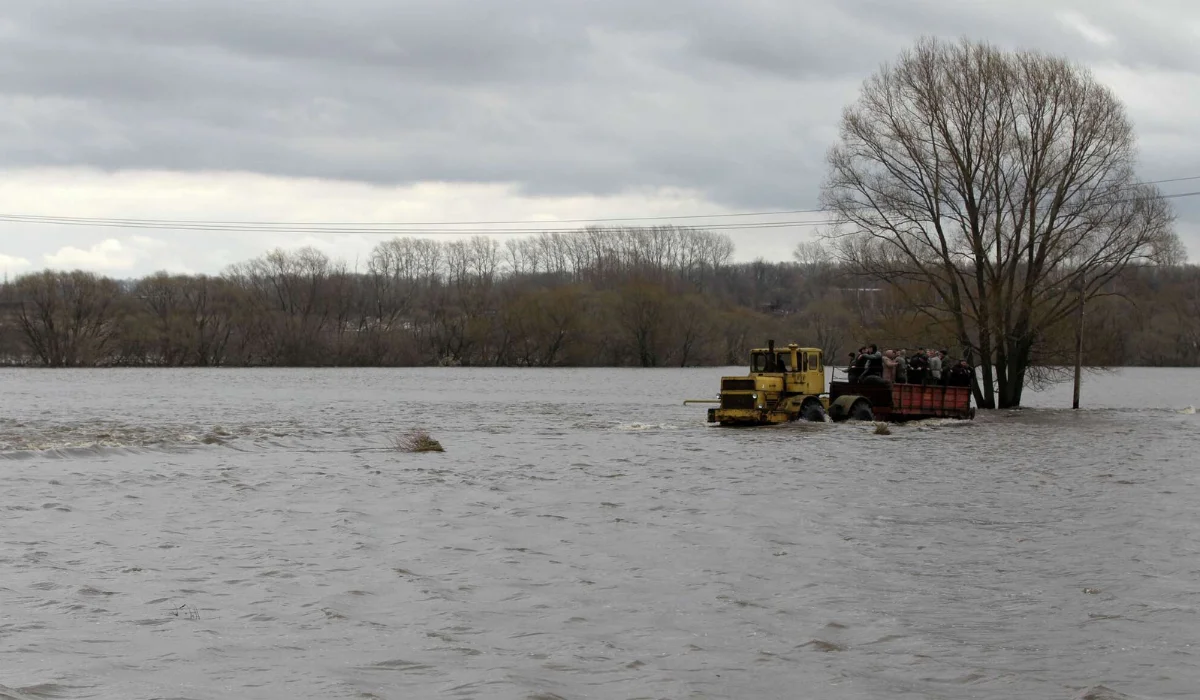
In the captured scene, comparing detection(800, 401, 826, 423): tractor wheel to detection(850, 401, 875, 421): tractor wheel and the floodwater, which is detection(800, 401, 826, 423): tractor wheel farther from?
the floodwater

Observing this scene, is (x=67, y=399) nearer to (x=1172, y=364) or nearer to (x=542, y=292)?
(x=542, y=292)

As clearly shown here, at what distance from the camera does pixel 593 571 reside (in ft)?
45.4

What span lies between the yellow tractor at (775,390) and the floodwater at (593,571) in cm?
425

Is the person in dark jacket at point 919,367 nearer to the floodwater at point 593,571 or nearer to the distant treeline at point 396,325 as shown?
the floodwater at point 593,571

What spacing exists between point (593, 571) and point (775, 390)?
2282cm

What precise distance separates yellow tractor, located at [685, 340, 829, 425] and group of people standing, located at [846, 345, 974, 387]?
299 centimetres

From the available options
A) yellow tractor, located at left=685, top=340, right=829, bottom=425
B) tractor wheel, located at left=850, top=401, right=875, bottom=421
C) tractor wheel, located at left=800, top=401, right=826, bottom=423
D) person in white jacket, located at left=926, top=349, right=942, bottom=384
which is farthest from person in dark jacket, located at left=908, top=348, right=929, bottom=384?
tractor wheel, located at left=800, top=401, right=826, bottom=423

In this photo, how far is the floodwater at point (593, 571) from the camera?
9.61 metres

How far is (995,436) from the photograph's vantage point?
1411 inches

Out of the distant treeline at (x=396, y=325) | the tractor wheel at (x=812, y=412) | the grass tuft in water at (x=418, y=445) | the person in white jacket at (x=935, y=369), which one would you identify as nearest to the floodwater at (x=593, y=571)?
the grass tuft in water at (x=418, y=445)

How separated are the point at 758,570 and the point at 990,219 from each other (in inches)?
1525

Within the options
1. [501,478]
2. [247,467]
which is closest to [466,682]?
[501,478]

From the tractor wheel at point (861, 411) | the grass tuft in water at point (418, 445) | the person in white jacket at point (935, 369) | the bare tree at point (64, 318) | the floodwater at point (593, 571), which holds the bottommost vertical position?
the floodwater at point (593, 571)

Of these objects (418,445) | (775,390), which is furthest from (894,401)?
(418,445)
